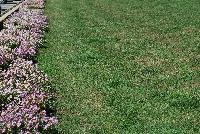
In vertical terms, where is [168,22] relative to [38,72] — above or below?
below

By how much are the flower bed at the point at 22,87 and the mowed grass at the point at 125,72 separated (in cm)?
75

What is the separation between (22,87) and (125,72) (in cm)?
496

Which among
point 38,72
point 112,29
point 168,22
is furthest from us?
point 168,22

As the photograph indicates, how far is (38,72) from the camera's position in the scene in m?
14.4

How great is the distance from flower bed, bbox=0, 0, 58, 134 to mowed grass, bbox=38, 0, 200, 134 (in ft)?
2.45

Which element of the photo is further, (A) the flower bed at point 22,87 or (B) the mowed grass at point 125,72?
(B) the mowed grass at point 125,72

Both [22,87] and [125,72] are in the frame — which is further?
[125,72]

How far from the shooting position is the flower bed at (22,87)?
1050 centimetres

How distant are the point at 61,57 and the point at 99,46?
2.69m

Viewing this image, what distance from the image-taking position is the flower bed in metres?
10.5

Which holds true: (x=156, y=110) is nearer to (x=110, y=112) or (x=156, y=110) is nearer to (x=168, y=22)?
(x=110, y=112)

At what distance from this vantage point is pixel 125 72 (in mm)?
16734

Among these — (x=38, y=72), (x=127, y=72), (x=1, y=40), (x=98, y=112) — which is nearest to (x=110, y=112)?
(x=98, y=112)

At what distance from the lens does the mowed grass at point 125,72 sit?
12280 millimetres
